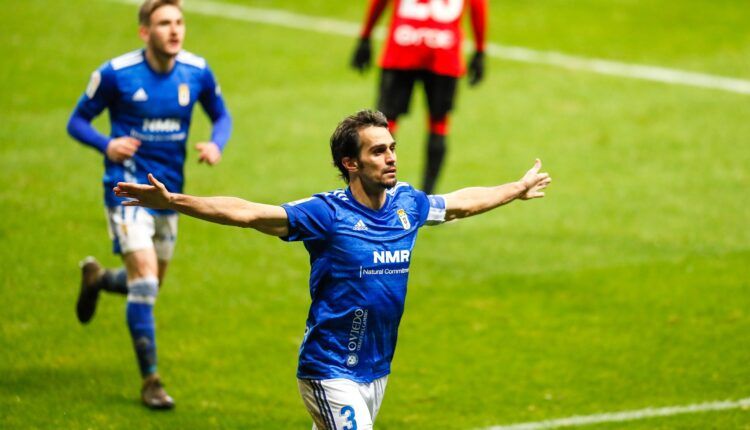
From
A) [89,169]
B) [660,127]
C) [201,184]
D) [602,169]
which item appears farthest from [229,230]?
[660,127]

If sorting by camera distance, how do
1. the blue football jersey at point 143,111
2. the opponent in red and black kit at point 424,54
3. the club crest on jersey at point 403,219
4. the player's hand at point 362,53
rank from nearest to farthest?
the club crest on jersey at point 403,219 → the blue football jersey at point 143,111 → the opponent in red and black kit at point 424,54 → the player's hand at point 362,53

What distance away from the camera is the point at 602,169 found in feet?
52.0

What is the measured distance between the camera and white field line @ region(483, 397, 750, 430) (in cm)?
952

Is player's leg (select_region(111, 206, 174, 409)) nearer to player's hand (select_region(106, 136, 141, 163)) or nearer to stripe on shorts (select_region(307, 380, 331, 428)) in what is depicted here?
player's hand (select_region(106, 136, 141, 163))

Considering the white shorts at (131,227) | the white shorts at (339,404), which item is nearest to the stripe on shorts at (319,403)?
the white shorts at (339,404)

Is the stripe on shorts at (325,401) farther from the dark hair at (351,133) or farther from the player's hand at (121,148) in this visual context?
the player's hand at (121,148)

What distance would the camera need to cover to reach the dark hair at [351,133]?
23.6ft

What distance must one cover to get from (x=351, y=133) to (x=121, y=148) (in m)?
2.55

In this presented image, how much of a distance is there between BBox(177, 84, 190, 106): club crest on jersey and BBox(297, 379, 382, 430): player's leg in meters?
3.20

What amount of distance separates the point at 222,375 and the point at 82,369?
3.67 feet

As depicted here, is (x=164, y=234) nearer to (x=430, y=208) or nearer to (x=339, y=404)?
(x=430, y=208)

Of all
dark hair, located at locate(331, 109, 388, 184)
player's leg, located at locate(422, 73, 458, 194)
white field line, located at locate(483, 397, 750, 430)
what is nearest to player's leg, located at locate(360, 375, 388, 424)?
dark hair, located at locate(331, 109, 388, 184)

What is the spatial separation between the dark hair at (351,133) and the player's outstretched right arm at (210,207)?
0.52 metres

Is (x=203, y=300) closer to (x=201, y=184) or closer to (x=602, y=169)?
(x=201, y=184)
